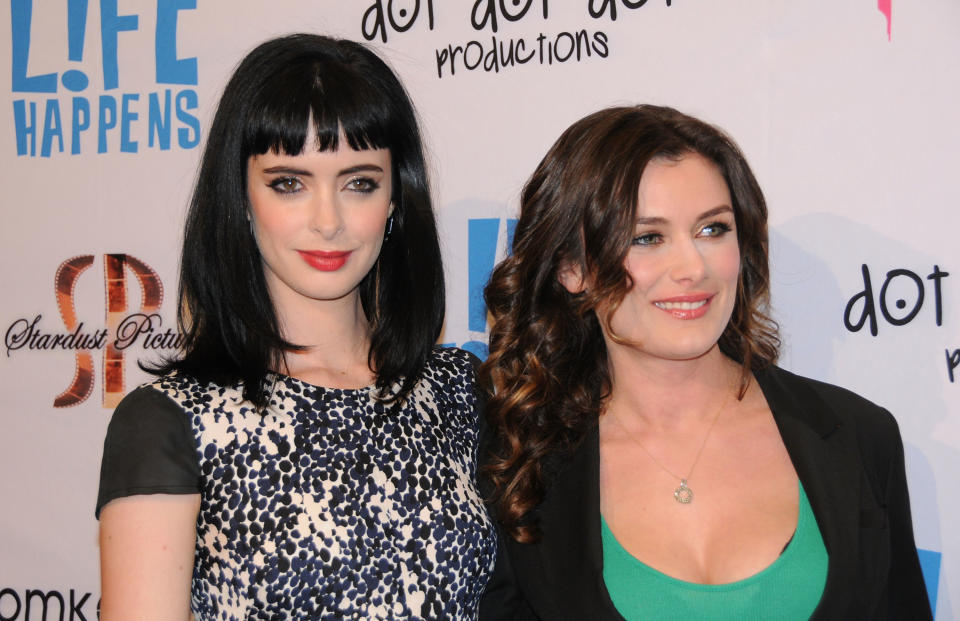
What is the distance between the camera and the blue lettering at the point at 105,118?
2826 millimetres

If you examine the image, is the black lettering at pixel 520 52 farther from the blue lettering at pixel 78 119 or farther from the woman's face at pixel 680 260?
the blue lettering at pixel 78 119

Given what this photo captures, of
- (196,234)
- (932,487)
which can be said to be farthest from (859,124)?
(196,234)

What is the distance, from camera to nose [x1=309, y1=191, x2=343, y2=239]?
167 cm

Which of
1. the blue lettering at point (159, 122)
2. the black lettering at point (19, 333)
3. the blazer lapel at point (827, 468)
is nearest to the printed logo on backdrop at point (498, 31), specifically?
the blue lettering at point (159, 122)

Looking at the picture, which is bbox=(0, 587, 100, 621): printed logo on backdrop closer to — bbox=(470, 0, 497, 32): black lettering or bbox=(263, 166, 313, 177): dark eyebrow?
bbox=(263, 166, 313, 177): dark eyebrow

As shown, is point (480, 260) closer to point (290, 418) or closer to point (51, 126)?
point (290, 418)

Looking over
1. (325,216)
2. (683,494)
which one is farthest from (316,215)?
A: (683,494)

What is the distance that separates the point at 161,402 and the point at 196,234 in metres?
0.33

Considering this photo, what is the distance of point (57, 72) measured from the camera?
9.41 ft

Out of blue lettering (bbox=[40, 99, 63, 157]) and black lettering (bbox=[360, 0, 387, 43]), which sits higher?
black lettering (bbox=[360, 0, 387, 43])

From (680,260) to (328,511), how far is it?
0.82m

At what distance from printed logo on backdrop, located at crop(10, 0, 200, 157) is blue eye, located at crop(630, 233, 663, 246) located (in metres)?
1.52

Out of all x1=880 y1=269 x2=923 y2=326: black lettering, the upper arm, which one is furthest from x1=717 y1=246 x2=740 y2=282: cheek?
the upper arm

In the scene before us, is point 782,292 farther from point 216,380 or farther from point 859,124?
point 216,380
